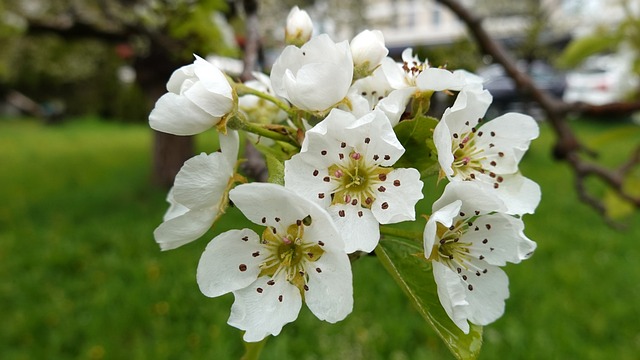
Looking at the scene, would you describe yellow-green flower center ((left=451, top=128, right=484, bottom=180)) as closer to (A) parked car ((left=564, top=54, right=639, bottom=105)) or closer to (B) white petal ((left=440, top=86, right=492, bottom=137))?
(B) white petal ((left=440, top=86, right=492, bottom=137))

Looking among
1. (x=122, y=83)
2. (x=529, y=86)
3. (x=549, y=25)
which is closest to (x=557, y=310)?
(x=529, y=86)

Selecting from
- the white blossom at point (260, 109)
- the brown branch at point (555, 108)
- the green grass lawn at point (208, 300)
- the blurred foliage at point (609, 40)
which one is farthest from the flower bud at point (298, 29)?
the blurred foliage at point (609, 40)

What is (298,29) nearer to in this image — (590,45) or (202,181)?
(202,181)

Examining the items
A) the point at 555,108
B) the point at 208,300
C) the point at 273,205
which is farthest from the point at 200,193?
the point at 208,300

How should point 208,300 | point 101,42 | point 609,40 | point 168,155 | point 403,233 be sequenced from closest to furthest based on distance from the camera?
point 403,233 → point 609,40 → point 208,300 → point 101,42 → point 168,155

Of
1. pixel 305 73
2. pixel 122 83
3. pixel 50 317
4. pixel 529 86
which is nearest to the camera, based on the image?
pixel 305 73

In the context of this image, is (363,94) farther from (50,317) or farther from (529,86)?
(50,317)

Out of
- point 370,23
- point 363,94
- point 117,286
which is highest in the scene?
point 363,94
